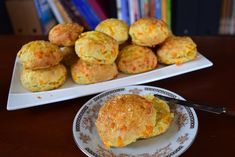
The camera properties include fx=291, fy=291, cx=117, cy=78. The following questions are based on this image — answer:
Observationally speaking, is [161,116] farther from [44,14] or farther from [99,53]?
[44,14]

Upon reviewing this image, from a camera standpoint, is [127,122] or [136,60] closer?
[127,122]

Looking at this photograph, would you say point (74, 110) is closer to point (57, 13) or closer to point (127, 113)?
point (127, 113)

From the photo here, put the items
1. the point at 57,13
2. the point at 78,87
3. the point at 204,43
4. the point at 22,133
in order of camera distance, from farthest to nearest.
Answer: the point at 57,13, the point at 204,43, the point at 78,87, the point at 22,133

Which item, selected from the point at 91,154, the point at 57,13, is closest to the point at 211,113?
the point at 91,154

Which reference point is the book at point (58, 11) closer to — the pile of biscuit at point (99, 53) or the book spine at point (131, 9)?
the book spine at point (131, 9)

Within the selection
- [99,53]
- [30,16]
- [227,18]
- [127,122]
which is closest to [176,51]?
[99,53]

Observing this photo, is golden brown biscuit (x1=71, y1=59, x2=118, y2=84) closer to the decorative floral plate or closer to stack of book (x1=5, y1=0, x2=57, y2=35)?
the decorative floral plate
